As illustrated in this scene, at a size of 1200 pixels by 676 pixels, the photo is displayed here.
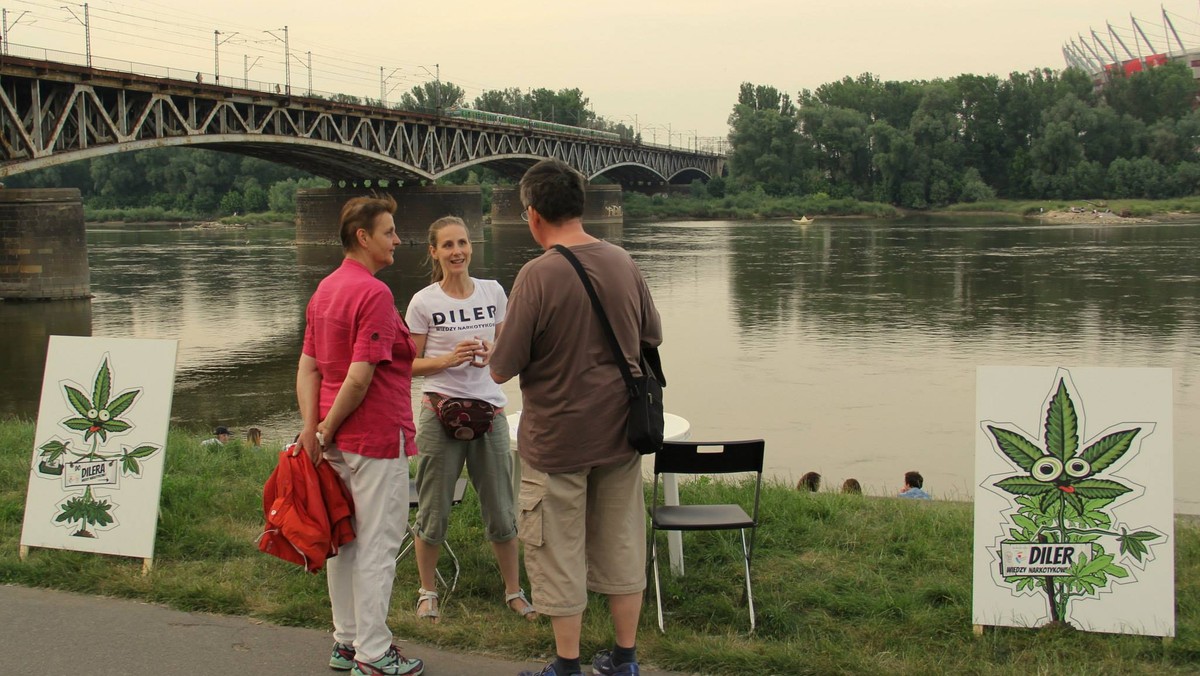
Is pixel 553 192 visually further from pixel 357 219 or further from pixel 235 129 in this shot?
→ pixel 235 129

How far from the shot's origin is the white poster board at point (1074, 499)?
14.6ft

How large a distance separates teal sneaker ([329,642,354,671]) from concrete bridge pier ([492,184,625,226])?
80.2 metres

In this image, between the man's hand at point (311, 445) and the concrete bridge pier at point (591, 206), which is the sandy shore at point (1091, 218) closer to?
the concrete bridge pier at point (591, 206)

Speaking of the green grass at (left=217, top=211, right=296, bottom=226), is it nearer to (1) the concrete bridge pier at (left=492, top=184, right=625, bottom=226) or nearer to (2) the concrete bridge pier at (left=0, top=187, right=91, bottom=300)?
(1) the concrete bridge pier at (left=492, top=184, right=625, bottom=226)

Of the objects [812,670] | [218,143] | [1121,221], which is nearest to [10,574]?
[812,670]

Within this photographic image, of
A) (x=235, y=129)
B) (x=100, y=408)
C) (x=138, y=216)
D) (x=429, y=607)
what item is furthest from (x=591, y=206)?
(x=429, y=607)

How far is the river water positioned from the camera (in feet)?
44.2

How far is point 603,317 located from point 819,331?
745 inches

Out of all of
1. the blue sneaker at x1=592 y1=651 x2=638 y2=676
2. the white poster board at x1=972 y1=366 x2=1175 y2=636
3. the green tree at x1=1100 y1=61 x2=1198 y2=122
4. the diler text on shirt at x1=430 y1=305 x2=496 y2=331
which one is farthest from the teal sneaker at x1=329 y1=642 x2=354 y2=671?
the green tree at x1=1100 y1=61 x2=1198 y2=122

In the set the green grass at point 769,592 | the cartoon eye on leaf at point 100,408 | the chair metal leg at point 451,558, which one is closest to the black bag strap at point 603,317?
the green grass at point 769,592

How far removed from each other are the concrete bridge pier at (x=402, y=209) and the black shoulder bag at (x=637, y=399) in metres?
56.3

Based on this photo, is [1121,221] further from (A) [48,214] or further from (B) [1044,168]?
(A) [48,214]

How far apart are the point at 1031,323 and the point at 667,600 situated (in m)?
19.8

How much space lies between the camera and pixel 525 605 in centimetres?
488
